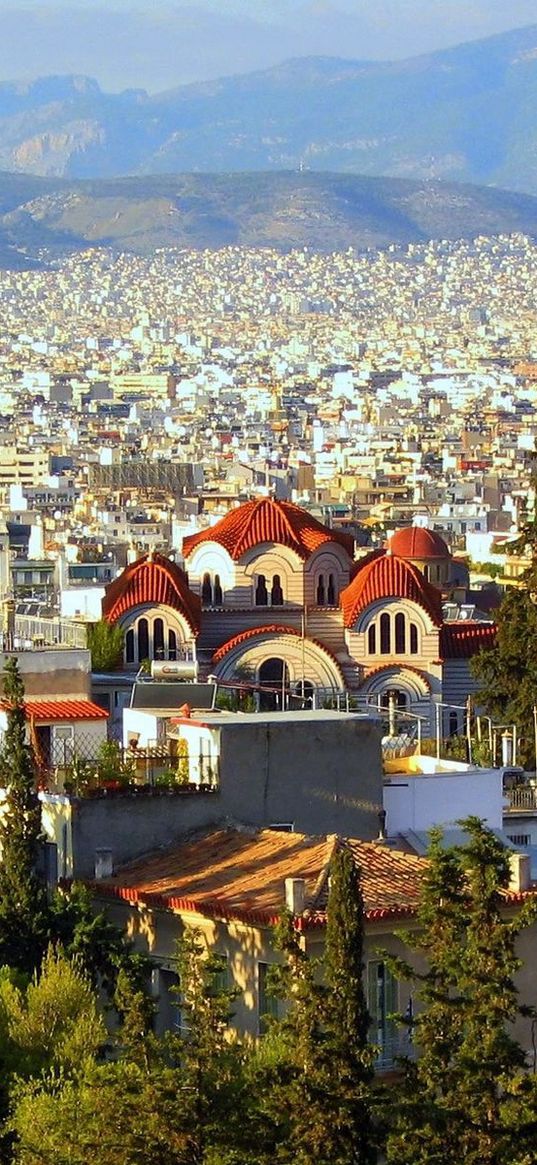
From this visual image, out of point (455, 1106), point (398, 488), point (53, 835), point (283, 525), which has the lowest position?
point (455, 1106)

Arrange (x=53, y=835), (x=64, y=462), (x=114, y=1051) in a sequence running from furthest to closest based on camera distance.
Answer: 1. (x=64, y=462)
2. (x=53, y=835)
3. (x=114, y=1051)

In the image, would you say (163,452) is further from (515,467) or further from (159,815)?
(159,815)

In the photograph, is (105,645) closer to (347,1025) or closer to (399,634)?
(399,634)

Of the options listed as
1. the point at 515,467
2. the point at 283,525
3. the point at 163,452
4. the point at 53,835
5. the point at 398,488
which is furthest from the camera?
the point at 163,452

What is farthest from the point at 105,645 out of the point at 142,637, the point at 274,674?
the point at 274,674

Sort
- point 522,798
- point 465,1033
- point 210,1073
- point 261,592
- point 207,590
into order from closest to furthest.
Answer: point 210,1073 < point 465,1033 < point 522,798 < point 261,592 < point 207,590

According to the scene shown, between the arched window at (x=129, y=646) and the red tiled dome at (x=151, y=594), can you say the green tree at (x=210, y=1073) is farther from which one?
the red tiled dome at (x=151, y=594)

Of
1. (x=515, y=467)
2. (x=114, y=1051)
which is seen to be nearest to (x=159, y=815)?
(x=114, y=1051)
